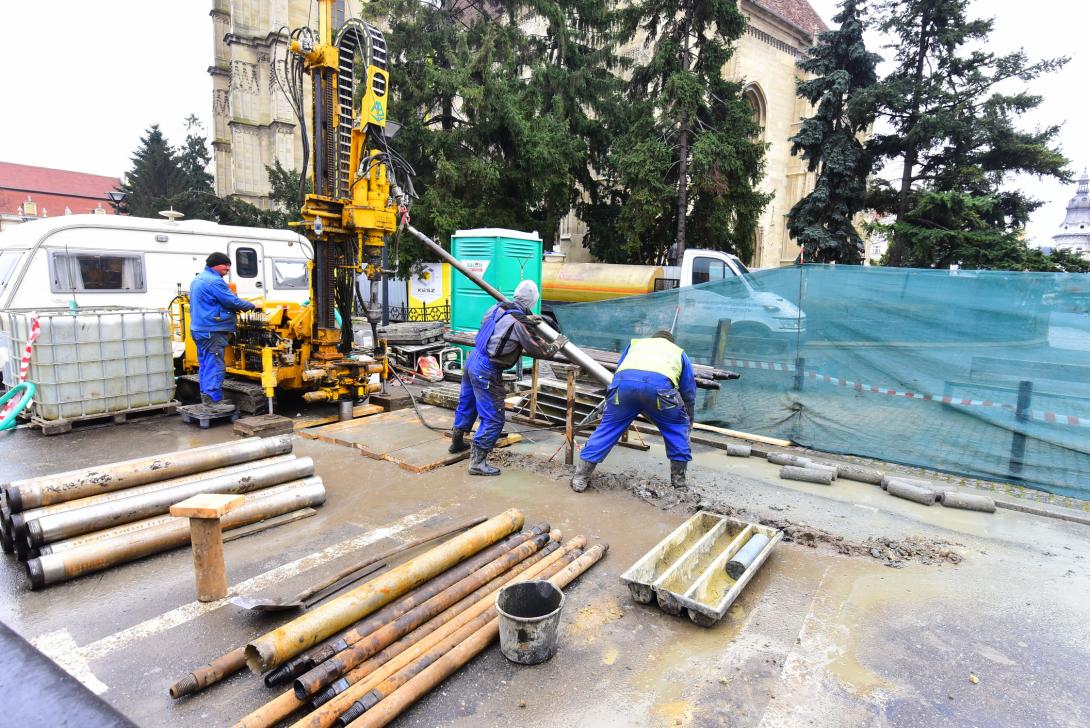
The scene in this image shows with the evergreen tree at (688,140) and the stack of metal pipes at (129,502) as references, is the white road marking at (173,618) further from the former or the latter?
the evergreen tree at (688,140)

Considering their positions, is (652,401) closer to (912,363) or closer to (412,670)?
(412,670)

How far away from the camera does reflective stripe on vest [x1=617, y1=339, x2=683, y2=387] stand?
4992mm

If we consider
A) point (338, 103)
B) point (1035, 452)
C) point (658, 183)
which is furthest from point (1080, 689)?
point (658, 183)

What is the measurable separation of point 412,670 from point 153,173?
118 feet

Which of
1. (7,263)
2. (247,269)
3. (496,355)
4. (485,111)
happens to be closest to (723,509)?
(496,355)

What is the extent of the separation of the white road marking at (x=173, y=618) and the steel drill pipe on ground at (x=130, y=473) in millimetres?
1064

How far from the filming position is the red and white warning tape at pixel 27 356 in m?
6.52

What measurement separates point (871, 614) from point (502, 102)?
16717 mm

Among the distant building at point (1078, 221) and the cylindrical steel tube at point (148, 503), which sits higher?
the distant building at point (1078, 221)

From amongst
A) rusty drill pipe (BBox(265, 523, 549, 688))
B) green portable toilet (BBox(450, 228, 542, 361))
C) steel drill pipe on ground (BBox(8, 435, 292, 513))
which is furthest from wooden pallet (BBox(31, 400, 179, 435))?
rusty drill pipe (BBox(265, 523, 549, 688))

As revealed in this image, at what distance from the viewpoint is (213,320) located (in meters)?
7.05

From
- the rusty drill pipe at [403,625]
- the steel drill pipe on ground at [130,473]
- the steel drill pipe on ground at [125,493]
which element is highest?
the steel drill pipe on ground at [130,473]

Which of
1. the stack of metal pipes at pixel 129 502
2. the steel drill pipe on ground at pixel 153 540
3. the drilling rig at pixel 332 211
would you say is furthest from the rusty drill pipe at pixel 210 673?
the drilling rig at pixel 332 211

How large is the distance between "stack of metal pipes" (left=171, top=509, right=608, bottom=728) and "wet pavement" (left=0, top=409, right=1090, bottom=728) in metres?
0.14
